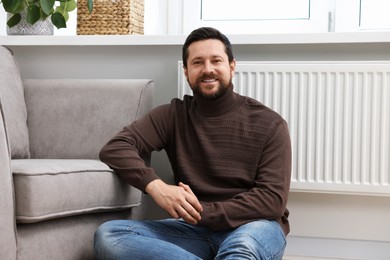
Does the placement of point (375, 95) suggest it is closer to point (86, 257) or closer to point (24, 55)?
point (86, 257)

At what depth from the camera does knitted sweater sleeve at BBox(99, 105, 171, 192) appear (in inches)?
71.7

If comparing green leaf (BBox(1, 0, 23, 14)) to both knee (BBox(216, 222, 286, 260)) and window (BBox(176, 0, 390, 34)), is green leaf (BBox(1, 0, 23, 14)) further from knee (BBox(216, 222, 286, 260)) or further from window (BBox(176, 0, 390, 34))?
knee (BBox(216, 222, 286, 260))

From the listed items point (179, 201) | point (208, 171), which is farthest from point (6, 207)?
point (208, 171)

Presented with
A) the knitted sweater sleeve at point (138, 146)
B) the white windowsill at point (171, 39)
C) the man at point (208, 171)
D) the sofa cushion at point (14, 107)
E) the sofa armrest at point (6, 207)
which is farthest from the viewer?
the white windowsill at point (171, 39)

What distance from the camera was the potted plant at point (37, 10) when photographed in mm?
2338

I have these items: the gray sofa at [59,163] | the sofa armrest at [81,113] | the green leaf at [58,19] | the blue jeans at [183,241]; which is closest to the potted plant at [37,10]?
the green leaf at [58,19]

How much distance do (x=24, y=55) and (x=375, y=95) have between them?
1357 millimetres

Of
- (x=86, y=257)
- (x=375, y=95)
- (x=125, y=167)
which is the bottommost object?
(x=86, y=257)

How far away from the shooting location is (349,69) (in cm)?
224

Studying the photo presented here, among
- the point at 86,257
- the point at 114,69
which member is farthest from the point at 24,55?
the point at 86,257

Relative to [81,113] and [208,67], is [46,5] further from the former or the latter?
[208,67]

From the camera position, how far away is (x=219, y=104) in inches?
76.4

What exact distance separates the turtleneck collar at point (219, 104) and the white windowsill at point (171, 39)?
1.40ft

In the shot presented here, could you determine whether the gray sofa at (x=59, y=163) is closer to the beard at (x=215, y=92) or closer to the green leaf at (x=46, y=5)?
the green leaf at (x=46, y=5)
